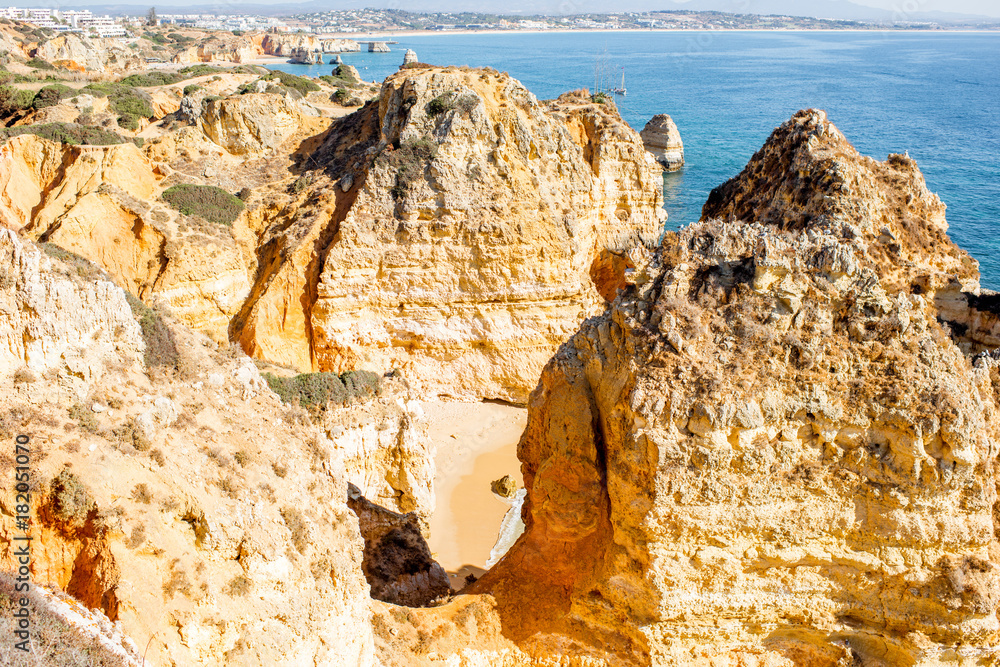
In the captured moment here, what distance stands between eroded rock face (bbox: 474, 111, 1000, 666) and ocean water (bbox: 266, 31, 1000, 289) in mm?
32926

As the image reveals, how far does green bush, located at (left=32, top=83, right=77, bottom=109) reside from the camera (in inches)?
1277

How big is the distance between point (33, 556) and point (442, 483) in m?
13.9

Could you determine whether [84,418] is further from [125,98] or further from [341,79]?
[341,79]

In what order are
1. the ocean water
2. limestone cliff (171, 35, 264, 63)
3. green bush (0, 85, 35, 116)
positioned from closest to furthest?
1. green bush (0, 85, 35, 116)
2. the ocean water
3. limestone cliff (171, 35, 264, 63)

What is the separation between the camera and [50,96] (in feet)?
108

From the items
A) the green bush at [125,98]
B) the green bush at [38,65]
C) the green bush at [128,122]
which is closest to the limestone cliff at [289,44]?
the green bush at [38,65]

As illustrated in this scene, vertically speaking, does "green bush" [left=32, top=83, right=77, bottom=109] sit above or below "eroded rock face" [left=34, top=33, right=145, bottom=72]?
below

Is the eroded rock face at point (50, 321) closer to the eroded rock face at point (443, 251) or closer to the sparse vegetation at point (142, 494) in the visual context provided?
the sparse vegetation at point (142, 494)

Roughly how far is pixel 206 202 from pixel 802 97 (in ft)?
295

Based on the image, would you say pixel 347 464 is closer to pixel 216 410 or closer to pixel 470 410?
pixel 216 410

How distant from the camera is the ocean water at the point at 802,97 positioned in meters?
52.4

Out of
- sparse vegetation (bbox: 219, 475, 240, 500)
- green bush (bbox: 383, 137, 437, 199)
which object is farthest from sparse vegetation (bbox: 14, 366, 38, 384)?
green bush (bbox: 383, 137, 437, 199)

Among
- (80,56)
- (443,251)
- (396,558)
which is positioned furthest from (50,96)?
(80,56)

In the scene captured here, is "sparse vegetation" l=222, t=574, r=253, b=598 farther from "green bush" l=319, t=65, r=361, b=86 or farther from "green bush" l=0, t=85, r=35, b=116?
"green bush" l=319, t=65, r=361, b=86
